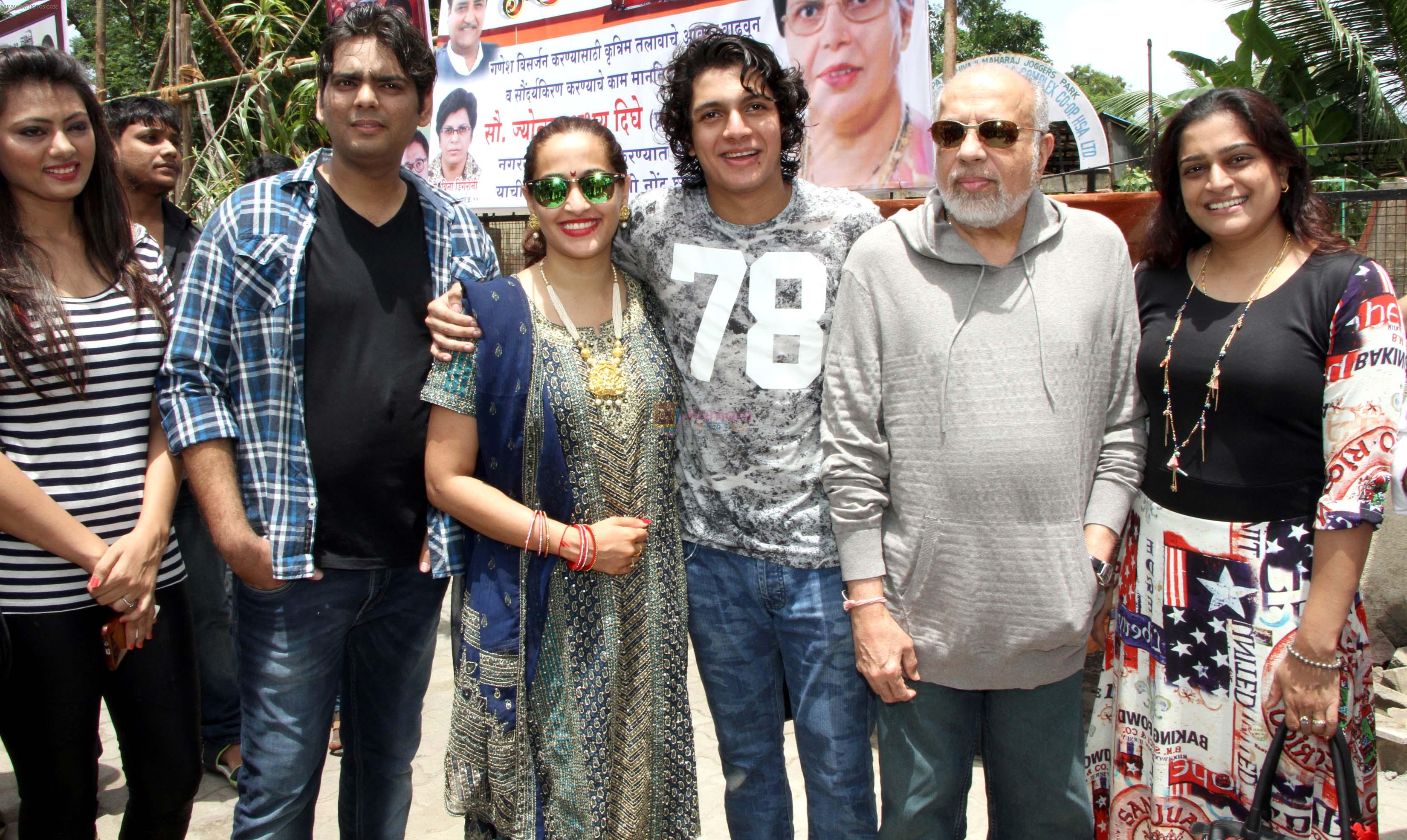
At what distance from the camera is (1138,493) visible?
90.2 inches

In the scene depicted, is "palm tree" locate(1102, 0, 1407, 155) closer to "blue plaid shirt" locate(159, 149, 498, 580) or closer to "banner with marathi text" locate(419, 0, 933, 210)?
"banner with marathi text" locate(419, 0, 933, 210)

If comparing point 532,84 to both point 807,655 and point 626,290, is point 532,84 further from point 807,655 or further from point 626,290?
point 807,655

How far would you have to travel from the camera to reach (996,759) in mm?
2207

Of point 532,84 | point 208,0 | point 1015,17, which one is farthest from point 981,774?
point 1015,17

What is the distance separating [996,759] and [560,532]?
112cm

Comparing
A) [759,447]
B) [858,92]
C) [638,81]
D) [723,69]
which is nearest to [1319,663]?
[759,447]

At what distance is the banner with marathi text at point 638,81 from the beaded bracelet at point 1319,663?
2.36 m

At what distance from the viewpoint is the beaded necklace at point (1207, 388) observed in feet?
7.02

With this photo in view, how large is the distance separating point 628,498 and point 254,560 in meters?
0.83

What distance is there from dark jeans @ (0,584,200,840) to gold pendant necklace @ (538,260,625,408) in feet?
3.76

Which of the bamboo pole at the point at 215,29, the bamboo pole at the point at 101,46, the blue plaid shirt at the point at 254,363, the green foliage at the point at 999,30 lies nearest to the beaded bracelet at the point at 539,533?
the blue plaid shirt at the point at 254,363

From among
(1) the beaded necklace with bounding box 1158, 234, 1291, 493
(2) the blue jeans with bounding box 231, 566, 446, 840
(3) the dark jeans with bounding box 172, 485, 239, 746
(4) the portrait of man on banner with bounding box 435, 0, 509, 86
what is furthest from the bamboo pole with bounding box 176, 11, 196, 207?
(1) the beaded necklace with bounding box 1158, 234, 1291, 493

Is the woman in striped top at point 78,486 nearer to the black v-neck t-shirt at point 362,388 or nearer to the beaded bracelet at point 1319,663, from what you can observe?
the black v-neck t-shirt at point 362,388

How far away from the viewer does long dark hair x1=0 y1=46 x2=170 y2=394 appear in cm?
207
